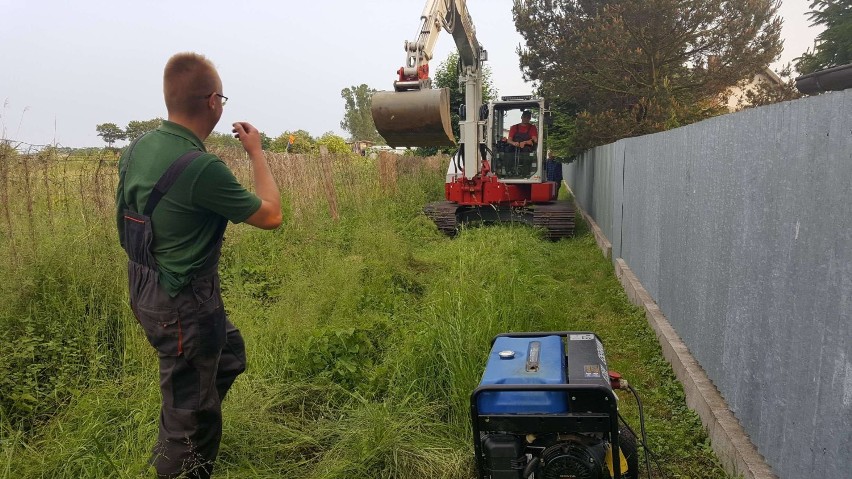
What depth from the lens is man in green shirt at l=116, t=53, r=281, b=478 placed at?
2541mm

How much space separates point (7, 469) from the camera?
290 cm

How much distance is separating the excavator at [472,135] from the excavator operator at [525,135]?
24 millimetres

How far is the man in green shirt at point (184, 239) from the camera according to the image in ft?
8.34

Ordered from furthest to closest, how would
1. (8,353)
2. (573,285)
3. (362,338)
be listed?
1. (573,285)
2. (362,338)
3. (8,353)

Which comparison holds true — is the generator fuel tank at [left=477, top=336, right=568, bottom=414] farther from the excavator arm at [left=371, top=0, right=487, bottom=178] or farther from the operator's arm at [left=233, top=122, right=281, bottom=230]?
the excavator arm at [left=371, top=0, right=487, bottom=178]

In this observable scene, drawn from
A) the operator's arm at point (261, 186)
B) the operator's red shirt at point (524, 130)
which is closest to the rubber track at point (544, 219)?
the operator's red shirt at point (524, 130)

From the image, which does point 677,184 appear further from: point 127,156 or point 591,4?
point 591,4

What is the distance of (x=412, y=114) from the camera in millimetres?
7746

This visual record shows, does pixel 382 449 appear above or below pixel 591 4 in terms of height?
below

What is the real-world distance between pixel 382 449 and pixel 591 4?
59.3 ft

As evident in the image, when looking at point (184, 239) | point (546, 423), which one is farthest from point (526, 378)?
point (184, 239)

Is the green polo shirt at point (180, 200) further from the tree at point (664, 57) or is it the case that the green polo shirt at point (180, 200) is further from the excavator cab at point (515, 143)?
the tree at point (664, 57)

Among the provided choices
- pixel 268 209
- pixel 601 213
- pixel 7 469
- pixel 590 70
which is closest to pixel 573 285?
pixel 601 213

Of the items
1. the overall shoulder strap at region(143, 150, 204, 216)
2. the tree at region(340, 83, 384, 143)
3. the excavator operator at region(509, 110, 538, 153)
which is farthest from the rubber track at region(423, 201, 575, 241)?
the tree at region(340, 83, 384, 143)
